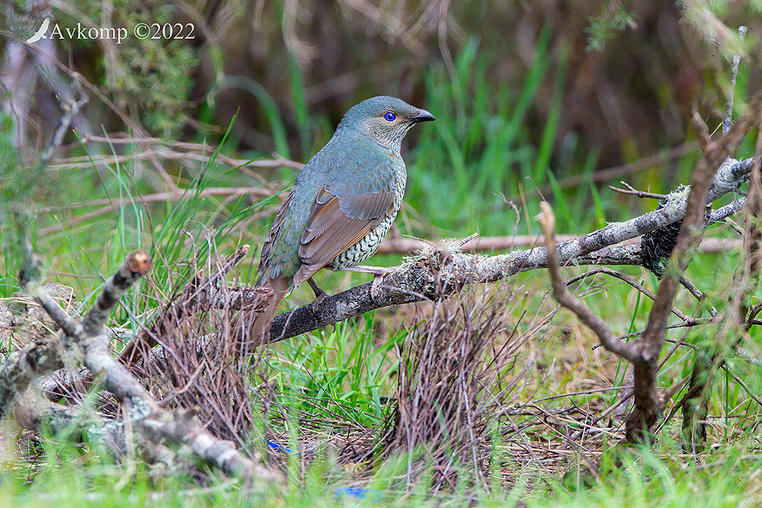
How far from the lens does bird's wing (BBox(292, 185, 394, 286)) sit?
3.92m

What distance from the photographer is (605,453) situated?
2967 mm

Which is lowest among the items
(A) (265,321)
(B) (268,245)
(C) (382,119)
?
(A) (265,321)

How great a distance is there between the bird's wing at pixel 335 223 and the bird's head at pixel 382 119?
586mm

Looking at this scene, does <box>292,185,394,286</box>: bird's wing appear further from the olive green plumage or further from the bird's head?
the bird's head

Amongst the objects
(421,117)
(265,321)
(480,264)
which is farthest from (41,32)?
(480,264)

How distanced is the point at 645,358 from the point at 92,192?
5.16 meters

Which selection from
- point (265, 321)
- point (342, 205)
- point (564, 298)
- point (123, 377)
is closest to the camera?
point (564, 298)

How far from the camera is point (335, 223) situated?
13.4ft

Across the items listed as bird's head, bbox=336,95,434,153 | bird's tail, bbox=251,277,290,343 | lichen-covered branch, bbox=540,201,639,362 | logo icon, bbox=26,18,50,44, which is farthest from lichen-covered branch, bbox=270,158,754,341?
logo icon, bbox=26,18,50,44

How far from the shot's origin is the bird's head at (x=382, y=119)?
190 inches

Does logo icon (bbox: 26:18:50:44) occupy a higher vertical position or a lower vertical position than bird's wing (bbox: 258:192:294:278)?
higher

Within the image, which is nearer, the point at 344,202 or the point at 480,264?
the point at 480,264

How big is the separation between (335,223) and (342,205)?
15 cm

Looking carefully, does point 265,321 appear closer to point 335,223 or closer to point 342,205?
point 335,223
